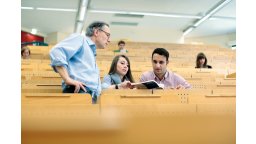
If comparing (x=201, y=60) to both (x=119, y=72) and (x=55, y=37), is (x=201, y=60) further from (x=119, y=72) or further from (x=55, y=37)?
(x=55, y=37)

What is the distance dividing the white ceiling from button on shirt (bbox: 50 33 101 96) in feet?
17.7

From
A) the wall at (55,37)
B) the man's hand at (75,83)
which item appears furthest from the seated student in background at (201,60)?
the wall at (55,37)

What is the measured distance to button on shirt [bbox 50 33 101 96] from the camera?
4.99 ft

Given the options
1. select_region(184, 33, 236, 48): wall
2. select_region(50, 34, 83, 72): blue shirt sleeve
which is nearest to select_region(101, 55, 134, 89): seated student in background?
select_region(50, 34, 83, 72): blue shirt sleeve

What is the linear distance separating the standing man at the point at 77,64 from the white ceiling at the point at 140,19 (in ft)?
17.7

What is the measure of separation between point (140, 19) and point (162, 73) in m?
6.31

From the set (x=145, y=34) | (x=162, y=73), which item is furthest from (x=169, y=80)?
(x=145, y=34)

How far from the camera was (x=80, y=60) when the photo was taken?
1590 mm

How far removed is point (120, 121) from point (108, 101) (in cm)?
16

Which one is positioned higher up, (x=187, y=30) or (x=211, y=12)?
(x=211, y=12)

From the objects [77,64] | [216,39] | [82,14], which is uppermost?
[82,14]
